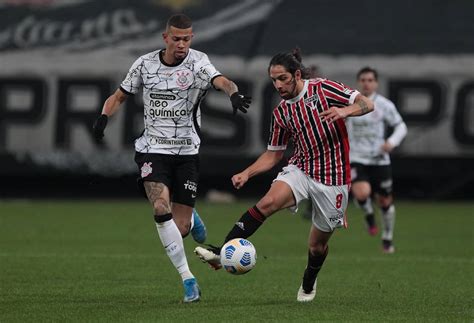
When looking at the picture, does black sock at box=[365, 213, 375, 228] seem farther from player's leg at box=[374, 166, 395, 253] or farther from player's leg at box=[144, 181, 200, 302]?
player's leg at box=[144, 181, 200, 302]

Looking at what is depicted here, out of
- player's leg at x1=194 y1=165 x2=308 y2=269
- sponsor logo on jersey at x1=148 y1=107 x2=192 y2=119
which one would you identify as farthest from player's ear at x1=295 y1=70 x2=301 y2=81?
sponsor logo on jersey at x1=148 y1=107 x2=192 y2=119

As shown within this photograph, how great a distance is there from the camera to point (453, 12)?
28.1 metres

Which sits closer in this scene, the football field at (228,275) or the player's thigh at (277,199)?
the football field at (228,275)

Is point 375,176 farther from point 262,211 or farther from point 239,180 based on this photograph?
point 239,180

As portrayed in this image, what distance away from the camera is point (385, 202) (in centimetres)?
1698

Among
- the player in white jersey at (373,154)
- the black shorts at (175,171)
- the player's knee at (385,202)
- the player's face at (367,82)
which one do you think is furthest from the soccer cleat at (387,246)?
the black shorts at (175,171)

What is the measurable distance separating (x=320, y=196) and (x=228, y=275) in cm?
323

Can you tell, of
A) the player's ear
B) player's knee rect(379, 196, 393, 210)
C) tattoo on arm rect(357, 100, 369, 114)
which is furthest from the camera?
player's knee rect(379, 196, 393, 210)

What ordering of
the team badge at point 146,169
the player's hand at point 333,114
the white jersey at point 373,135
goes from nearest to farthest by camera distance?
the player's hand at point 333,114
the team badge at point 146,169
the white jersey at point 373,135

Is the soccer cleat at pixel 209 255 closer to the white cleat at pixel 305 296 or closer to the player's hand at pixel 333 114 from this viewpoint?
the white cleat at pixel 305 296

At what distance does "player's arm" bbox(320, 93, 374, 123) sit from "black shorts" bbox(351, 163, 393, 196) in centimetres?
705

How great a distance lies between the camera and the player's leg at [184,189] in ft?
36.5

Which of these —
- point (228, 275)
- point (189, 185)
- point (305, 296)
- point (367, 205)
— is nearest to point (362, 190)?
point (367, 205)

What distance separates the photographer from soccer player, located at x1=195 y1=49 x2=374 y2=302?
1002cm
